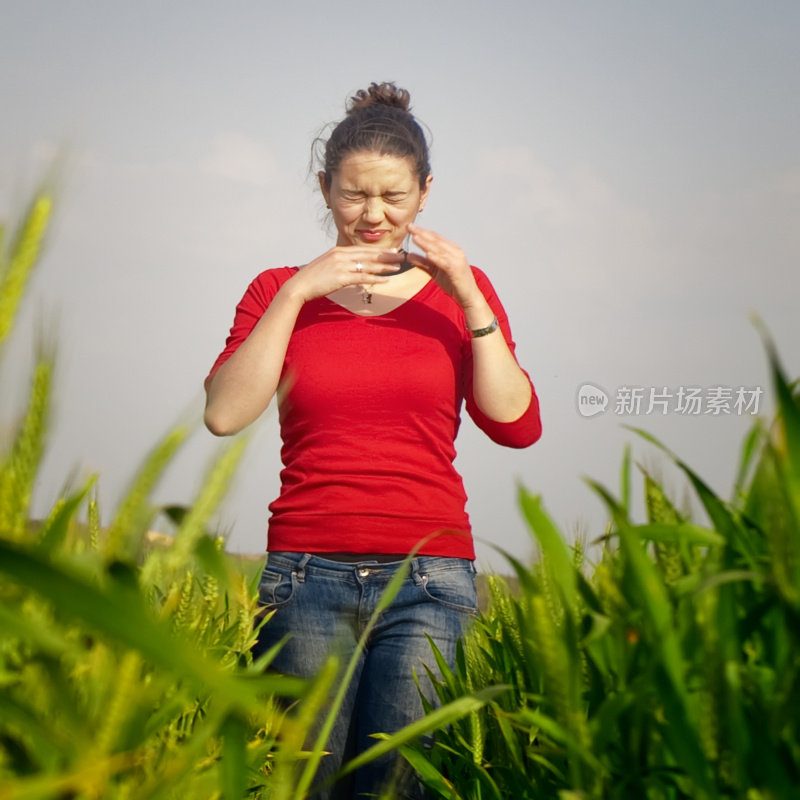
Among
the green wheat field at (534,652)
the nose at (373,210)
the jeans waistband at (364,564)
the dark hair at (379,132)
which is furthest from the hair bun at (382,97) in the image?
the green wheat field at (534,652)

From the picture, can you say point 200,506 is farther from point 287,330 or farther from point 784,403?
point 287,330

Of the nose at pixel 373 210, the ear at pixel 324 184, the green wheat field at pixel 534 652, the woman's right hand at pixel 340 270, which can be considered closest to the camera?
the green wheat field at pixel 534 652

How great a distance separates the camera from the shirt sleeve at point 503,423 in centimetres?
272

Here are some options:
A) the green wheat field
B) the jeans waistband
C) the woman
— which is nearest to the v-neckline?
the woman

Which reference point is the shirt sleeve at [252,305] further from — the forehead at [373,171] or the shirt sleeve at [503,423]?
the shirt sleeve at [503,423]

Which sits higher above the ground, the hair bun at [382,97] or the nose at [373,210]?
the hair bun at [382,97]

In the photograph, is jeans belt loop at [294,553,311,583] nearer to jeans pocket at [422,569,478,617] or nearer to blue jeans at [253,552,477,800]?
blue jeans at [253,552,477,800]

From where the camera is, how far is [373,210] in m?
2.67

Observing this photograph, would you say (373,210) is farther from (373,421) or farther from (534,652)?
(534,652)

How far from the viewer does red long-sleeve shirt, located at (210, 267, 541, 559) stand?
254 centimetres

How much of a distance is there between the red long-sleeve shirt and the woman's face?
23 centimetres

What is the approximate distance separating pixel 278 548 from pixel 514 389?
2.43ft

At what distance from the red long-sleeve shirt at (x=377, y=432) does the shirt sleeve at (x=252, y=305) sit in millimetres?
179

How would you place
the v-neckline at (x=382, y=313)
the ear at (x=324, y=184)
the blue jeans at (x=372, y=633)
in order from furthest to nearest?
the ear at (x=324, y=184)
the v-neckline at (x=382, y=313)
the blue jeans at (x=372, y=633)
